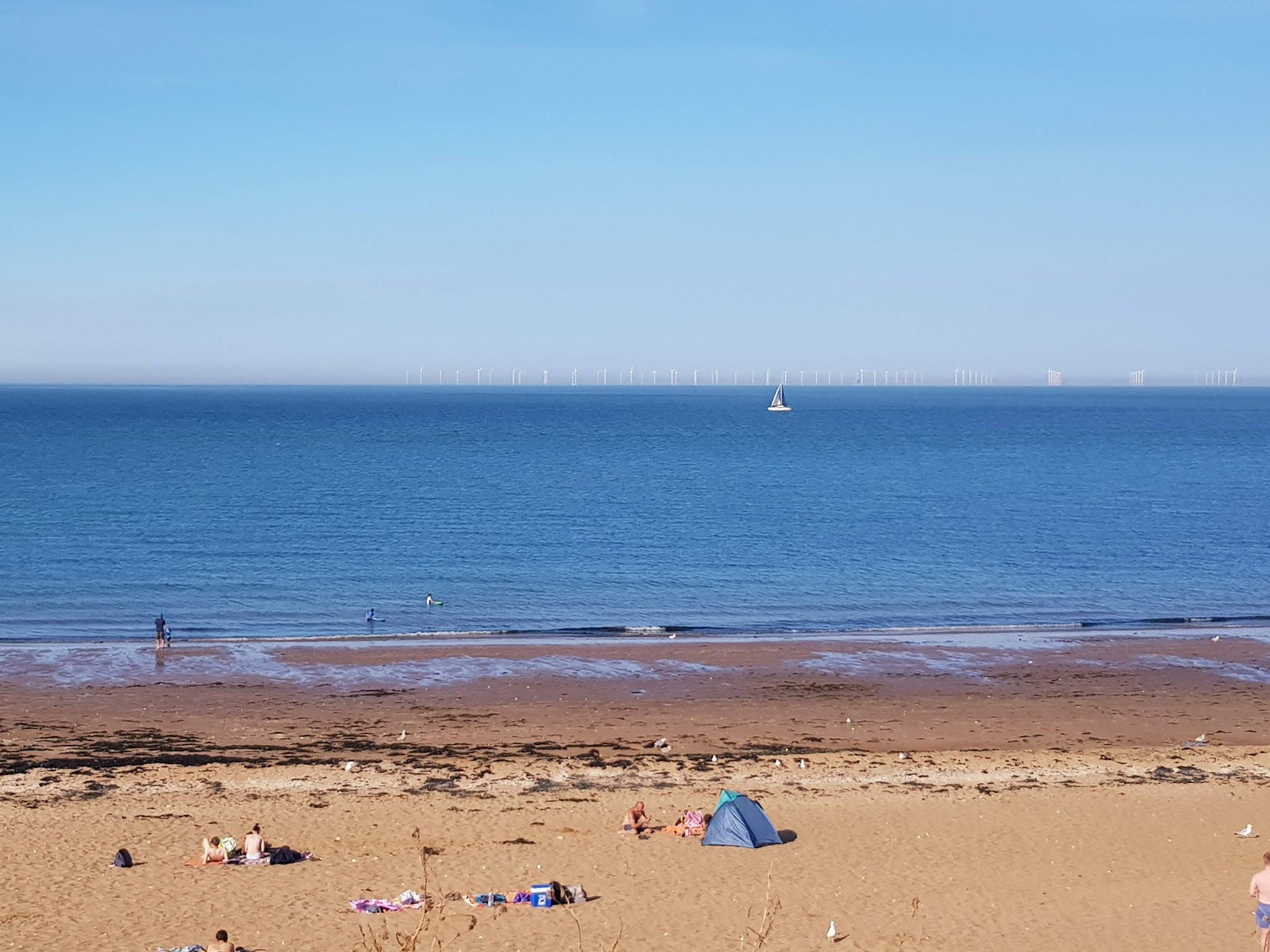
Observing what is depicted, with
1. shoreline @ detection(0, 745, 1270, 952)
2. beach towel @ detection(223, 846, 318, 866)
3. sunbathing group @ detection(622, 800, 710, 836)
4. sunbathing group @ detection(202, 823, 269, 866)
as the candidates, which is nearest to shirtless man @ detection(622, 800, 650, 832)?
sunbathing group @ detection(622, 800, 710, 836)

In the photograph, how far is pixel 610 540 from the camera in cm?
6366

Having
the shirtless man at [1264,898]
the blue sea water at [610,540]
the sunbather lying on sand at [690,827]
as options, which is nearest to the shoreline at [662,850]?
the sunbather lying on sand at [690,827]

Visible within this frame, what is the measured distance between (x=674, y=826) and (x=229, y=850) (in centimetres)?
743

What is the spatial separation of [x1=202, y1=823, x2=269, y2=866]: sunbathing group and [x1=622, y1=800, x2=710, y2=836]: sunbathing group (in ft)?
19.9

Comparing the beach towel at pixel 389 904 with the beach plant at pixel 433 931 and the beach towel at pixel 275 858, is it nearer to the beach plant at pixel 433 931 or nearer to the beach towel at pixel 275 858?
the beach plant at pixel 433 931

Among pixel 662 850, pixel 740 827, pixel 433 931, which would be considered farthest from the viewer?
pixel 740 827

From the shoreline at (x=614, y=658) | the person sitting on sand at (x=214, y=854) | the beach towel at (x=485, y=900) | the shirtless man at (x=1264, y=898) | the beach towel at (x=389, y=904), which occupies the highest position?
the shirtless man at (x=1264, y=898)

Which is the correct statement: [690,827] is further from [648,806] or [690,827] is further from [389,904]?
[389,904]

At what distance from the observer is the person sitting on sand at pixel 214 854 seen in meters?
19.3

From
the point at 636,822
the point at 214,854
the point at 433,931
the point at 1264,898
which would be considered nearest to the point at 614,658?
the point at 636,822

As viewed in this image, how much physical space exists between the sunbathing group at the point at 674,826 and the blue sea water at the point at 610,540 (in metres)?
21.6

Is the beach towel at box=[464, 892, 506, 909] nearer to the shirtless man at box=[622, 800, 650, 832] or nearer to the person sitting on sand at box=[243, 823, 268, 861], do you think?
the shirtless man at box=[622, 800, 650, 832]

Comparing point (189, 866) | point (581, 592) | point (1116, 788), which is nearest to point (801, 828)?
point (1116, 788)

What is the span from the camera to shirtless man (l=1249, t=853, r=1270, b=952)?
15820mm
